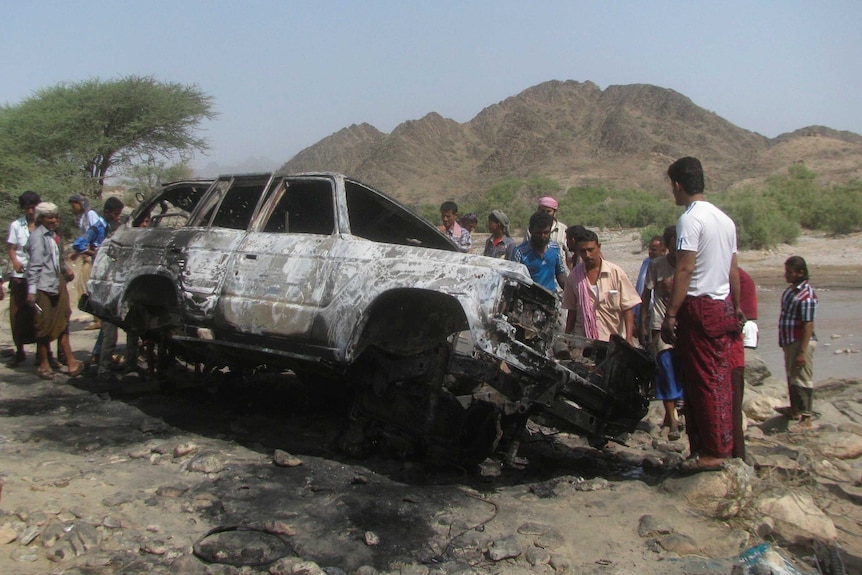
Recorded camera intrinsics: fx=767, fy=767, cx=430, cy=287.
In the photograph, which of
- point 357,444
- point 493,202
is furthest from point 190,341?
point 493,202

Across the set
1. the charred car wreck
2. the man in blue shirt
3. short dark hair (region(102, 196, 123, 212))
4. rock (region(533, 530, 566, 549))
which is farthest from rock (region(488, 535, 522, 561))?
short dark hair (region(102, 196, 123, 212))

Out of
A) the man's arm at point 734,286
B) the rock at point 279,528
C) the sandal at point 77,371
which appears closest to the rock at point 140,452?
the rock at point 279,528

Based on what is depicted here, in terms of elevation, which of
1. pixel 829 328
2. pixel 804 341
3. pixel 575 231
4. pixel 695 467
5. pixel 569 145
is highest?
pixel 569 145

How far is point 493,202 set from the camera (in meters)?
46.0

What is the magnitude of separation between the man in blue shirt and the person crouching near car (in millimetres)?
4451

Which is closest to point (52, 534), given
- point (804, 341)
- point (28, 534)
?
point (28, 534)

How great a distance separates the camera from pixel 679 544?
3.94 metres

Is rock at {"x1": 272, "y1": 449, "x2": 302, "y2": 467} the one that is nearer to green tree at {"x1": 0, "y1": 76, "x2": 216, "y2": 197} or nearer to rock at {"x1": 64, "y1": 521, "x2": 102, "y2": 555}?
rock at {"x1": 64, "y1": 521, "x2": 102, "y2": 555}

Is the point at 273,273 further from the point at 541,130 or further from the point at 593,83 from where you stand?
the point at 593,83

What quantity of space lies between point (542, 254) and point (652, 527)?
2.72 m

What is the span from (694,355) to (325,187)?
325 cm

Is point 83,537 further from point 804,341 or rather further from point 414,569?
point 804,341

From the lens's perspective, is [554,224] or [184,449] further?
[554,224]

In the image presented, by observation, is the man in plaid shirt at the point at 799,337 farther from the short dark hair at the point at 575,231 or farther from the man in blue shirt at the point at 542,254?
the man in blue shirt at the point at 542,254
